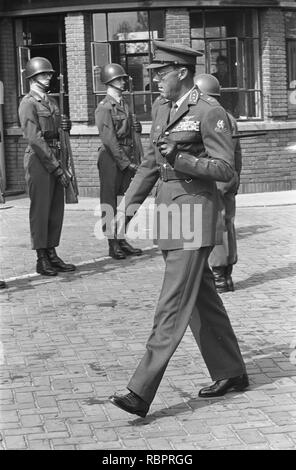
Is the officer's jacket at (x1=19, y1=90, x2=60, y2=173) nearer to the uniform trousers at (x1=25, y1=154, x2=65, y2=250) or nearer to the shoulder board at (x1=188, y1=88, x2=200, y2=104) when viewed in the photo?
the uniform trousers at (x1=25, y1=154, x2=65, y2=250)

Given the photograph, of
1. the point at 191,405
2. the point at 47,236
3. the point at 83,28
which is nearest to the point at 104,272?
the point at 47,236

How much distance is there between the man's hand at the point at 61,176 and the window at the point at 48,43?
8331 mm

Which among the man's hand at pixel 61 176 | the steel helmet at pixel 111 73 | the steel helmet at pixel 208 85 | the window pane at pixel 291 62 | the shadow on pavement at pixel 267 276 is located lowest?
the shadow on pavement at pixel 267 276

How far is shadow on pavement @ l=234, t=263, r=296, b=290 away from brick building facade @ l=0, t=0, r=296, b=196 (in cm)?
771

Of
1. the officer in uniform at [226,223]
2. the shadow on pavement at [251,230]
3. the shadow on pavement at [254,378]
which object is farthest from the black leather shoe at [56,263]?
the shadow on pavement at [254,378]

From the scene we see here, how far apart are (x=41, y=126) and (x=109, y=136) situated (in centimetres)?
114

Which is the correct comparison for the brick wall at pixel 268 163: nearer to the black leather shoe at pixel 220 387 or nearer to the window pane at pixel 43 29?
the window pane at pixel 43 29

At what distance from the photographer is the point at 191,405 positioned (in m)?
5.65

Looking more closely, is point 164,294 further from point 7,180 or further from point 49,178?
point 7,180

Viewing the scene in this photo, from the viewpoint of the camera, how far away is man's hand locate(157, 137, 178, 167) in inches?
205

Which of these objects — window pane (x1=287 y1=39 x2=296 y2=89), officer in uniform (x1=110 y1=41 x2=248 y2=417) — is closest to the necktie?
officer in uniform (x1=110 y1=41 x2=248 y2=417)

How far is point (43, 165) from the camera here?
9922 millimetres

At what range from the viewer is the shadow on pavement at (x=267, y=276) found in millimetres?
9359

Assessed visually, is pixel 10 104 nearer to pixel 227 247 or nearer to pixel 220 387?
pixel 227 247
